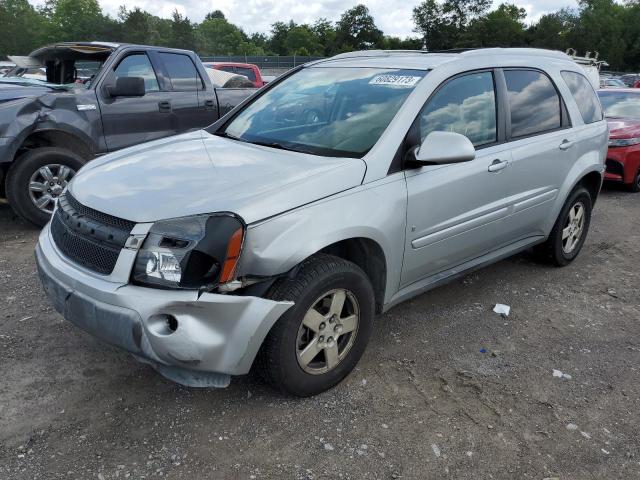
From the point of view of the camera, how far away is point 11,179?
219 inches

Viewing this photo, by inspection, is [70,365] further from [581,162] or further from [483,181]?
[581,162]

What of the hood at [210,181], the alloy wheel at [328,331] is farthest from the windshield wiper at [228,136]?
the alloy wheel at [328,331]

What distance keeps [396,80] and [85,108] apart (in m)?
3.79

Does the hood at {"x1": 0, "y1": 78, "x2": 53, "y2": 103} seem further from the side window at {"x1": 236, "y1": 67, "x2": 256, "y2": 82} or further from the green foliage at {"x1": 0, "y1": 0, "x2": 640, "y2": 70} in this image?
the green foliage at {"x1": 0, "y1": 0, "x2": 640, "y2": 70}

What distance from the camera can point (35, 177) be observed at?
18.7ft

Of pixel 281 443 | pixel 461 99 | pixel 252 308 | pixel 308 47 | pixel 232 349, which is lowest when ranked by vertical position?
pixel 281 443

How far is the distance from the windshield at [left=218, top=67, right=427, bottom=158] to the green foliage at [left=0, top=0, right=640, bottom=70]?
6955 centimetres

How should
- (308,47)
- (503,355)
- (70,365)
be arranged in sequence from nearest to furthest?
1. (70,365)
2. (503,355)
3. (308,47)

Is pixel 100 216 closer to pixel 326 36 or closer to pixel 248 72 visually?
pixel 248 72

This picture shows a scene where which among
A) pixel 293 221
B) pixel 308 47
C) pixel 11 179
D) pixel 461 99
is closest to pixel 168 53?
pixel 11 179

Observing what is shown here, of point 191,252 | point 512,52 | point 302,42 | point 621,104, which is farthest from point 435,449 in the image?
point 302,42

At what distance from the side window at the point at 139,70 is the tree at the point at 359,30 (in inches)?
3667

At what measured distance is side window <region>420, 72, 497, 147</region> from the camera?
3492 mm

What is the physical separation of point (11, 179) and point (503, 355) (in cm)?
475
